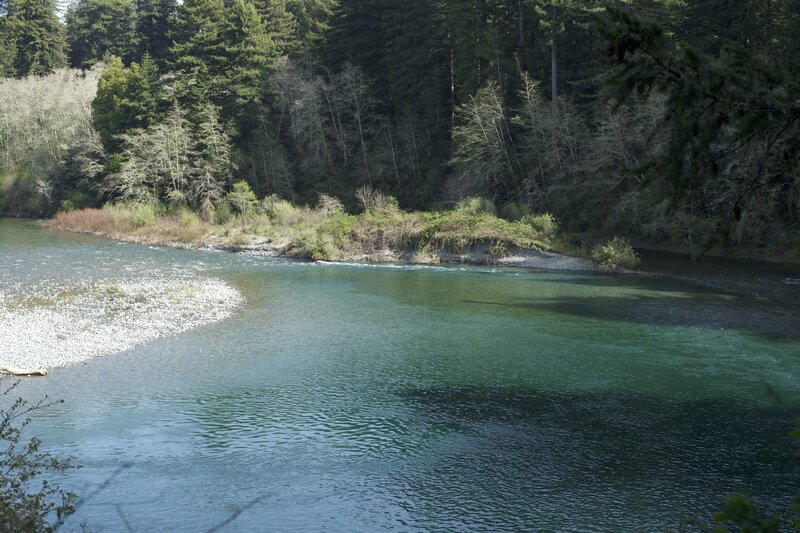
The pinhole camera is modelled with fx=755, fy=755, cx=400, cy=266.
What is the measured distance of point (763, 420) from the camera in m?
15.7

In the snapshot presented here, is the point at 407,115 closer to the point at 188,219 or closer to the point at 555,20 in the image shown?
the point at 555,20

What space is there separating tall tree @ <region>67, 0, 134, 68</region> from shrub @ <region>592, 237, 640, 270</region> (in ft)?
237

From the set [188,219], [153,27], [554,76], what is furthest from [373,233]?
[153,27]

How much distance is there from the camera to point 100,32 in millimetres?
92188

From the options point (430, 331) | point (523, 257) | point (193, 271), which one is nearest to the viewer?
point (430, 331)

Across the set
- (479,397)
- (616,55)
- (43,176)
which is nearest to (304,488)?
(479,397)

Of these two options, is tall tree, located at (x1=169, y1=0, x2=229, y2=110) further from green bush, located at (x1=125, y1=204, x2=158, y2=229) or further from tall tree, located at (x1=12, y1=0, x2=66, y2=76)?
tall tree, located at (x1=12, y1=0, x2=66, y2=76)

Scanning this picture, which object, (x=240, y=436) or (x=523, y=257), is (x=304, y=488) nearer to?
(x=240, y=436)

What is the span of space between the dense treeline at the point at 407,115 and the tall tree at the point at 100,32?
24.7 m

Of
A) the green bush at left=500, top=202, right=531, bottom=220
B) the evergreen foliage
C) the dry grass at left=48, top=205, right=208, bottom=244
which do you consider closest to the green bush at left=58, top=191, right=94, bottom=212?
the dry grass at left=48, top=205, right=208, bottom=244

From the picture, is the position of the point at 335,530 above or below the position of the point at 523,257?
below

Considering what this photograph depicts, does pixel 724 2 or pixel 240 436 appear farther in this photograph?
pixel 724 2

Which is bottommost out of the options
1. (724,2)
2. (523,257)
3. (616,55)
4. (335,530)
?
(335,530)

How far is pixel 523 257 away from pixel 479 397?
2153cm
